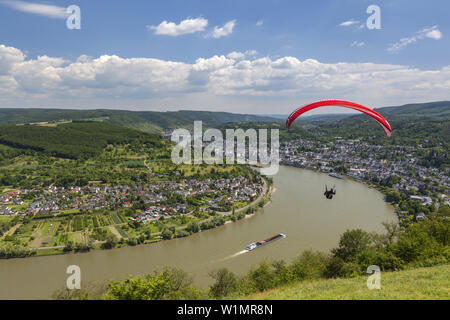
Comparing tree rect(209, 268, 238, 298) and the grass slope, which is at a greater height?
the grass slope

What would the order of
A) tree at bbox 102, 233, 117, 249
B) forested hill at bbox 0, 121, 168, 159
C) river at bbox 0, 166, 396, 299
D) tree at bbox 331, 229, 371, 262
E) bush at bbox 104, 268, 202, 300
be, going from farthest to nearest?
forested hill at bbox 0, 121, 168, 159, tree at bbox 102, 233, 117, 249, river at bbox 0, 166, 396, 299, tree at bbox 331, 229, 371, 262, bush at bbox 104, 268, 202, 300

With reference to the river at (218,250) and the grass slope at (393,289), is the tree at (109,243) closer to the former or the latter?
the river at (218,250)

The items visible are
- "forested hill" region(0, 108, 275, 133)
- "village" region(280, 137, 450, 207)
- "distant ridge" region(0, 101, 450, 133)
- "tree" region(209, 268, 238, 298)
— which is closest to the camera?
"tree" region(209, 268, 238, 298)

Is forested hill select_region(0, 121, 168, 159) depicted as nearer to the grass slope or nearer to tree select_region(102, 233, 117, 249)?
tree select_region(102, 233, 117, 249)

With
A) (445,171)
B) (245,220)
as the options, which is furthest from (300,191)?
(445,171)

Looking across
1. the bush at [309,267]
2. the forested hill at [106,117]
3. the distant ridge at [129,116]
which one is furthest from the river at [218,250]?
the forested hill at [106,117]

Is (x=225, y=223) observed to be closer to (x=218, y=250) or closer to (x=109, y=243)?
(x=218, y=250)

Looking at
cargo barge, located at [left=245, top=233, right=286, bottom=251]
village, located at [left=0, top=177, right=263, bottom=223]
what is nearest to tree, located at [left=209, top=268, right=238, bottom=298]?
cargo barge, located at [left=245, top=233, right=286, bottom=251]
